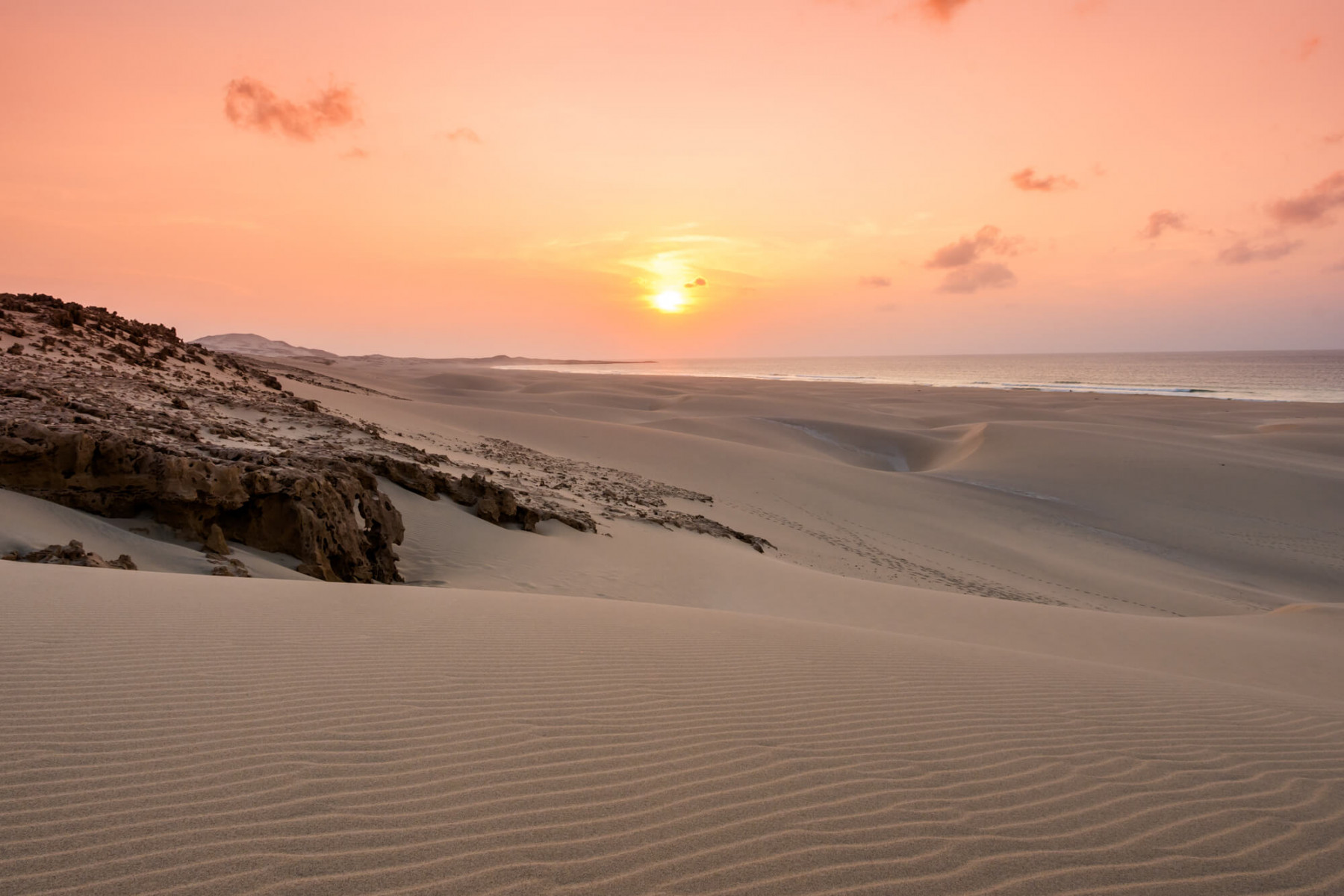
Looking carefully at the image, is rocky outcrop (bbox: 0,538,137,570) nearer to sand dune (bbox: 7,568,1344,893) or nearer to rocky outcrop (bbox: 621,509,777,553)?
sand dune (bbox: 7,568,1344,893)

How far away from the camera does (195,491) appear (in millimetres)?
7418

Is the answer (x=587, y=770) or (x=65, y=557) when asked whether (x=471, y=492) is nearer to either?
(x=65, y=557)

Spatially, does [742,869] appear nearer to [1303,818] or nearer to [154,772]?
[154,772]

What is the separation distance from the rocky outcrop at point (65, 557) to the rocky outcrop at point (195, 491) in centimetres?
108

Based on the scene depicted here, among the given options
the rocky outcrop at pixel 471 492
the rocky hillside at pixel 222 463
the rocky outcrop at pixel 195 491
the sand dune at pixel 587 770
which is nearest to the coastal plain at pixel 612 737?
the sand dune at pixel 587 770

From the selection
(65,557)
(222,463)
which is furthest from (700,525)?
(65,557)

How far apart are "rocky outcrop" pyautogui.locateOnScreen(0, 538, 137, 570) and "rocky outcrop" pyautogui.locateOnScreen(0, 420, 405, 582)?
1.08 metres

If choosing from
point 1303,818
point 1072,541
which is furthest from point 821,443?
point 1303,818

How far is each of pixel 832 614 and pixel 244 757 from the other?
7975mm

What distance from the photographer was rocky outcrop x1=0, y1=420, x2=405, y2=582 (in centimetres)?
726

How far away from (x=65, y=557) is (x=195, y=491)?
135 cm

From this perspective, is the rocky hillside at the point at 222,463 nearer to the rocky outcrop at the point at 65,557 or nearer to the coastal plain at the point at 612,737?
the coastal plain at the point at 612,737

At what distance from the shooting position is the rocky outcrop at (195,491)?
7258 mm

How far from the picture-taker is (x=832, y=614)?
979cm
